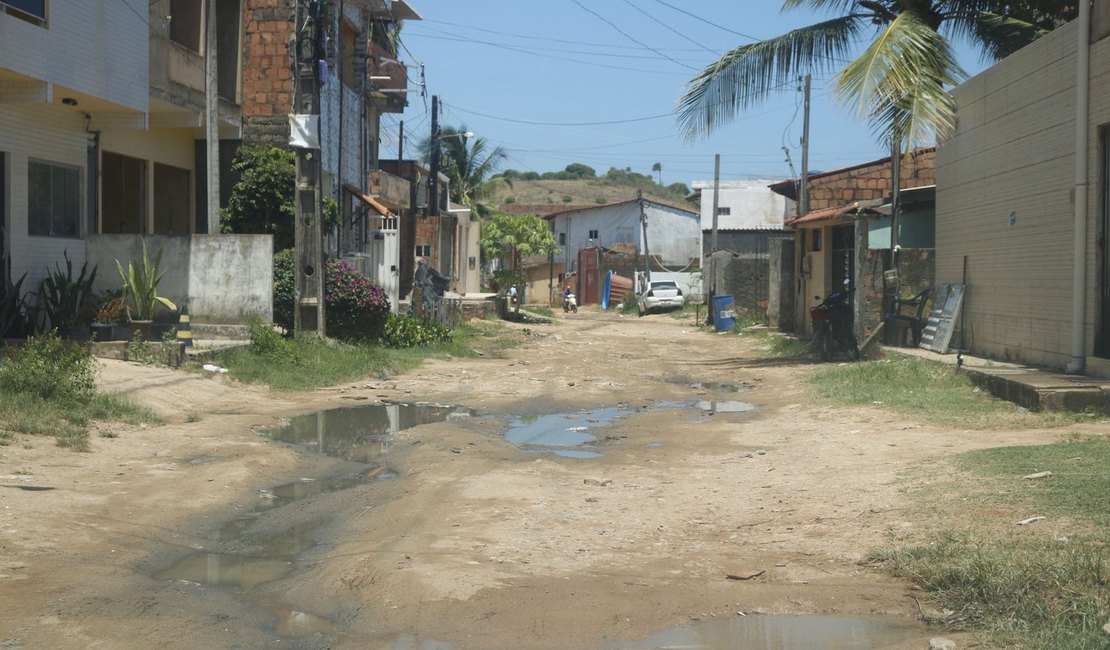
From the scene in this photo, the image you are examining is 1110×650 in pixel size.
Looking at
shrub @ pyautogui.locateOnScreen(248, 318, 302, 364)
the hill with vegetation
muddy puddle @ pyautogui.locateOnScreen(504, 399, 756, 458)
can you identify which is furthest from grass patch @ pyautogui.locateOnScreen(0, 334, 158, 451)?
the hill with vegetation

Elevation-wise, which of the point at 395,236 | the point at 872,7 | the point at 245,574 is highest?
the point at 872,7

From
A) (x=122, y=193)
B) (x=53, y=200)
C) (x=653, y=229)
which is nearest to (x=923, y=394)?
(x=53, y=200)

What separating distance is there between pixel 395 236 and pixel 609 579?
2375 cm

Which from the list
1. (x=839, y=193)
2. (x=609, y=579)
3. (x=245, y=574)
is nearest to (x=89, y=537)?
(x=245, y=574)

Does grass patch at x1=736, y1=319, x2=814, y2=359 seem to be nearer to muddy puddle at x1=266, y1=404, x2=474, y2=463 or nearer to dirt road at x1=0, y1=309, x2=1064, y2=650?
dirt road at x1=0, y1=309, x2=1064, y2=650

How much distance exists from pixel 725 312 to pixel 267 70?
16221mm

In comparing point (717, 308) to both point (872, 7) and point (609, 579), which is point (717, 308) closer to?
point (872, 7)

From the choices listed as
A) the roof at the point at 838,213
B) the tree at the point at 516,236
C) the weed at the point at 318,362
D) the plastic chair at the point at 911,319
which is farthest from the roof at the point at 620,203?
the weed at the point at 318,362

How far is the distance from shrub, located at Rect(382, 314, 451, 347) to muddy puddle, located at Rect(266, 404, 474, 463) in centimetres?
709

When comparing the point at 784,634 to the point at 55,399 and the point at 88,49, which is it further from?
the point at 88,49

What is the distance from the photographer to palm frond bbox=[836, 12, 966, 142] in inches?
640

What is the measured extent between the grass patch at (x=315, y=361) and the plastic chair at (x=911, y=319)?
27.4 feet

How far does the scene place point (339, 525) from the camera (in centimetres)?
750

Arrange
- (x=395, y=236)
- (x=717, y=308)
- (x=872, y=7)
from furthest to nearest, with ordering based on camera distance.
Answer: (x=717, y=308) < (x=395, y=236) < (x=872, y=7)
